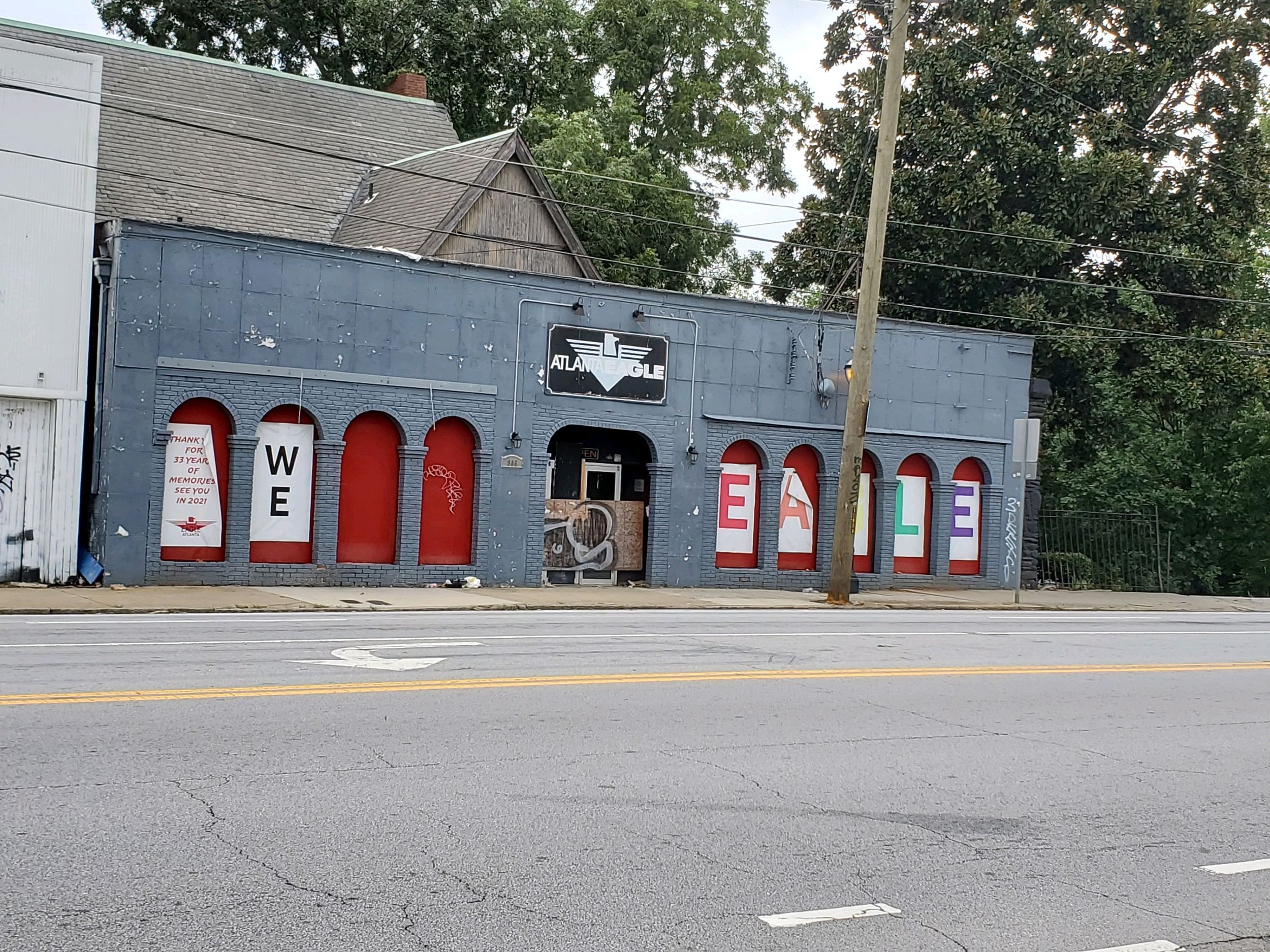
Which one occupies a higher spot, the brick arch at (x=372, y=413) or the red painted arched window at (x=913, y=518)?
the brick arch at (x=372, y=413)

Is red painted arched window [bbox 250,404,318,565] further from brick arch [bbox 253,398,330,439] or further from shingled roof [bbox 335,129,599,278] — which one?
shingled roof [bbox 335,129,599,278]

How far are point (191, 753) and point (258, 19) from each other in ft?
118

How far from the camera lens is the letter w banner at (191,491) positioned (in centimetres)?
2061

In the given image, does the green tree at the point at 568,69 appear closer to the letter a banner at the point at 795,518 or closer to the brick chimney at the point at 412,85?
the brick chimney at the point at 412,85

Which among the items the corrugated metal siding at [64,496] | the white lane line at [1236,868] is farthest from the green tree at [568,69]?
the white lane line at [1236,868]

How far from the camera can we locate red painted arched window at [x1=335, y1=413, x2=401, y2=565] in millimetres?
22109

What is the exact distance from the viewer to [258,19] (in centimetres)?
3959

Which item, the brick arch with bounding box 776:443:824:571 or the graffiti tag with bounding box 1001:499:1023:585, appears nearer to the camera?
the brick arch with bounding box 776:443:824:571

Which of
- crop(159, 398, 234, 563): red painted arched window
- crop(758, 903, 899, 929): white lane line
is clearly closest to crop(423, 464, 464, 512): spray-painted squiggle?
crop(159, 398, 234, 563): red painted arched window

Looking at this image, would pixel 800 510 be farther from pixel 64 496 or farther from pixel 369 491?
pixel 64 496

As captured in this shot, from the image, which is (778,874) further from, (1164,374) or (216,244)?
(1164,374)

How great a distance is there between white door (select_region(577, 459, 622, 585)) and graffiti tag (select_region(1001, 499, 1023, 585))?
8.59m

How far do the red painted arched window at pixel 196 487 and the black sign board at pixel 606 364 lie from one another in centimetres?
559

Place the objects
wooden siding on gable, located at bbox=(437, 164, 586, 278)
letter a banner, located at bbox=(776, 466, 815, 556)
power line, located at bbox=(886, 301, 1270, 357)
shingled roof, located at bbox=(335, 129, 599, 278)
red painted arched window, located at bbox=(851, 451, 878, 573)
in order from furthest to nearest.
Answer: power line, located at bbox=(886, 301, 1270, 357) < wooden siding on gable, located at bbox=(437, 164, 586, 278) < red painted arched window, located at bbox=(851, 451, 878, 573) < shingled roof, located at bbox=(335, 129, 599, 278) < letter a banner, located at bbox=(776, 466, 815, 556)
